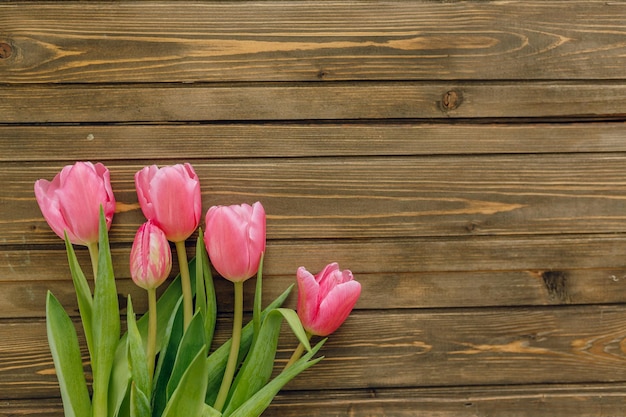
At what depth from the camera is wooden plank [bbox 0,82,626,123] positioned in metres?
0.78

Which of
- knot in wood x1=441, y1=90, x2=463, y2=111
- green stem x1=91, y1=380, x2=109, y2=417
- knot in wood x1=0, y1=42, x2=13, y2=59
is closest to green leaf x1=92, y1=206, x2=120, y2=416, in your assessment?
green stem x1=91, y1=380, x2=109, y2=417

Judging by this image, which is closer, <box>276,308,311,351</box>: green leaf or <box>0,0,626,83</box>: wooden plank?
<box>276,308,311,351</box>: green leaf

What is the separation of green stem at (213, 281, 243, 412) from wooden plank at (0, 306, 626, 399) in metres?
0.09

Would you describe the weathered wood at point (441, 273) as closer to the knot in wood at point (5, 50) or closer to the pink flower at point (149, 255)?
the pink flower at point (149, 255)

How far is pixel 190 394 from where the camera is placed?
665 millimetres

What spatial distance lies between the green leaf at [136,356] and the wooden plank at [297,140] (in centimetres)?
23

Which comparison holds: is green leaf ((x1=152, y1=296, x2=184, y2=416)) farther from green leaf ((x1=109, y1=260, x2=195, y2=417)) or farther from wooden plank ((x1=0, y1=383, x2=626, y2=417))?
wooden plank ((x1=0, y1=383, x2=626, y2=417))

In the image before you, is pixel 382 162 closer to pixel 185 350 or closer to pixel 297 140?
pixel 297 140

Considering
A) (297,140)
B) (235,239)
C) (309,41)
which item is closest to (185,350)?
(235,239)

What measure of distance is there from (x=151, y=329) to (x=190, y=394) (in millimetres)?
111

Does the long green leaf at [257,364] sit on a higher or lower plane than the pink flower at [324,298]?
lower

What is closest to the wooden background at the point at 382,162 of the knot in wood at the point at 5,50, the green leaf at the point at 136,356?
the knot in wood at the point at 5,50

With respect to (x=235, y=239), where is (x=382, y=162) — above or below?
above

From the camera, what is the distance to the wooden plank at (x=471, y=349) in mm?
821
